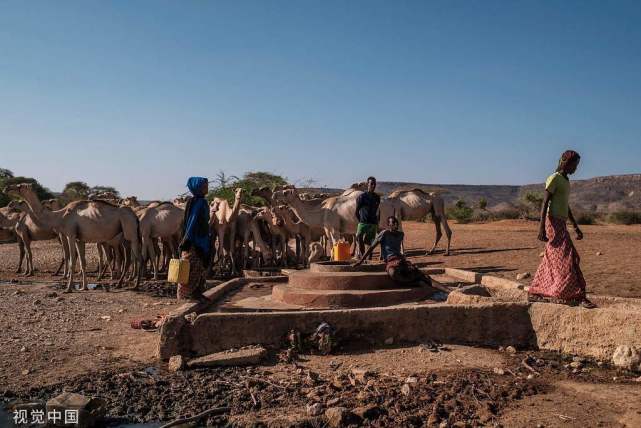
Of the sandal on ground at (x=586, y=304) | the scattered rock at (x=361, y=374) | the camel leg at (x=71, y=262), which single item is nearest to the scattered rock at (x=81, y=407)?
the scattered rock at (x=361, y=374)

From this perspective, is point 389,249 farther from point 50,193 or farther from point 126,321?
point 50,193

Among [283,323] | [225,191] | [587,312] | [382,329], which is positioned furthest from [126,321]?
[225,191]

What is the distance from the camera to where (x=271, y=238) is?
19062 millimetres

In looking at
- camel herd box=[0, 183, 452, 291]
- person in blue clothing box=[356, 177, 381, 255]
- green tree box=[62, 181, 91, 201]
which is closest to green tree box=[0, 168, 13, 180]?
green tree box=[62, 181, 91, 201]

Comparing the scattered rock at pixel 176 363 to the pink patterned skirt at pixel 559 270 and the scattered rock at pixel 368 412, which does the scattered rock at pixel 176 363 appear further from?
the pink patterned skirt at pixel 559 270

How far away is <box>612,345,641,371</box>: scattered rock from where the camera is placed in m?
6.61

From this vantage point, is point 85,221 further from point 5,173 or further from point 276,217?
point 5,173

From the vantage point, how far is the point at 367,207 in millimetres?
12336

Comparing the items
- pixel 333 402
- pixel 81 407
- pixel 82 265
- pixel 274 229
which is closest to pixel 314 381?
pixel 333 402

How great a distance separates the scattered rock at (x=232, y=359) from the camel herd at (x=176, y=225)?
7.47 meters

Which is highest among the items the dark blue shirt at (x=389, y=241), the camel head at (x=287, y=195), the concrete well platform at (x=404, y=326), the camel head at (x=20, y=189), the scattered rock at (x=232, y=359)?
the camel head at (x=20, y=189)

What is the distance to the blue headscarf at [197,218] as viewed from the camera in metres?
8.84

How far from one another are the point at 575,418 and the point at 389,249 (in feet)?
14.3

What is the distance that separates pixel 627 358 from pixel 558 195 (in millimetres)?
2184
